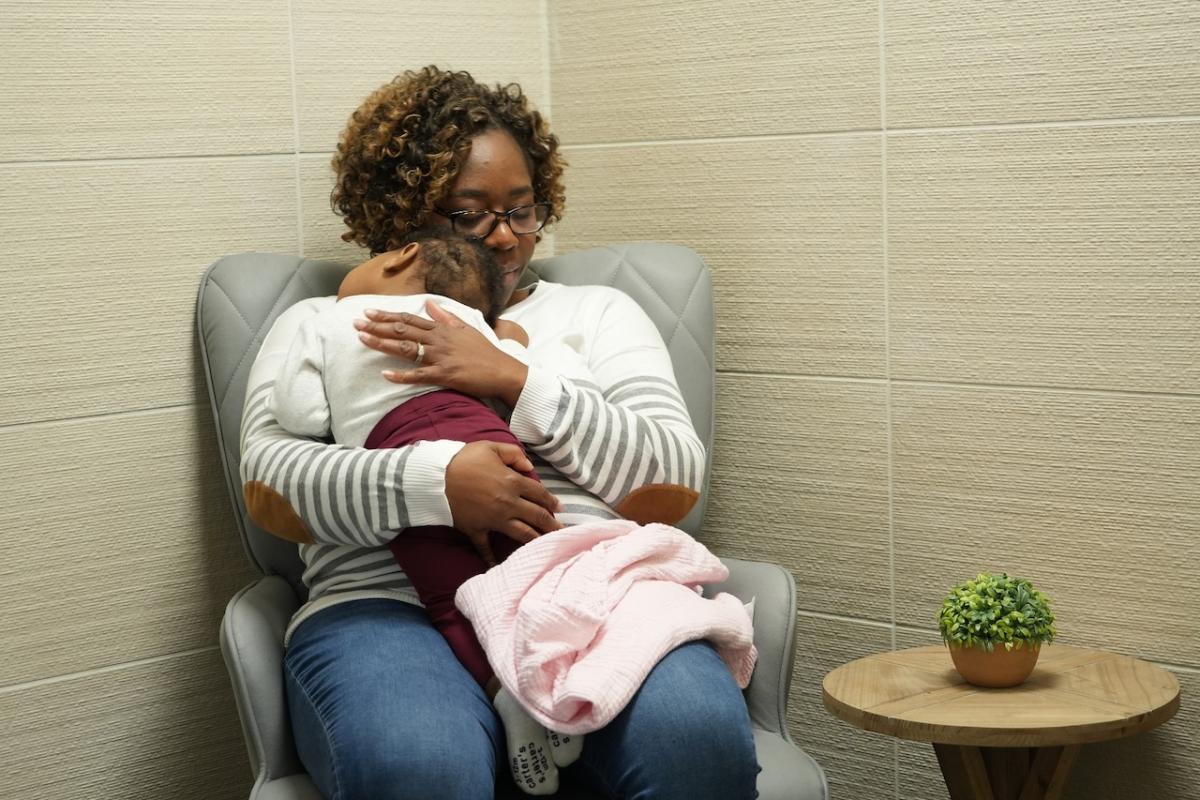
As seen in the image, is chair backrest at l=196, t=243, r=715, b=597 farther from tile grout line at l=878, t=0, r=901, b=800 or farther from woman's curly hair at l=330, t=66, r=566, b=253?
tile grout line at l=878, t=0, r=901, b=800

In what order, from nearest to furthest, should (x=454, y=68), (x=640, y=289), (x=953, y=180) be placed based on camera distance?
(x=953, y=180)
(x=640, y=289)
(x=454, y=68)

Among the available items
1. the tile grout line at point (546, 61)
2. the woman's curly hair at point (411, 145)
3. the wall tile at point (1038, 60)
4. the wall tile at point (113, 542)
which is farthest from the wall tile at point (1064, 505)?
the wall tile at point (113, 542)

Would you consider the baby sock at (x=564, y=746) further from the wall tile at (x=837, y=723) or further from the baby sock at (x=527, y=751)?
the wall tile at (x=837, y=723)

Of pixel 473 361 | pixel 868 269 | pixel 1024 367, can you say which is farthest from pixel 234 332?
pixel 1024 367

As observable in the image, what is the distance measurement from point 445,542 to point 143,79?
0.86m

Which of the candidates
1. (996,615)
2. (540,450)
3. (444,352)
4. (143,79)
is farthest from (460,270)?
(996,615)

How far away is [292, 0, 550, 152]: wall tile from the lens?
1977 millimetres

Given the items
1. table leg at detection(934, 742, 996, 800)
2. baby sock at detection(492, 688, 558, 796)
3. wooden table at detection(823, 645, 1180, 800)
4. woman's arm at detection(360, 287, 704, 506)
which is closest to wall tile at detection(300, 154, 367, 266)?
woman's arm at detection(360, 287, 704, 506)

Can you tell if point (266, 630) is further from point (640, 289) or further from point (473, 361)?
point (640, 289)

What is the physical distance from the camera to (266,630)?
154cm

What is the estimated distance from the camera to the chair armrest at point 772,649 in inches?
60.4

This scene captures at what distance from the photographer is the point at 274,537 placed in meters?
1.76

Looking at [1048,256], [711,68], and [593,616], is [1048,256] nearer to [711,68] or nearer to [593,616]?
[711,68]

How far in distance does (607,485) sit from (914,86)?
0.78 metres
